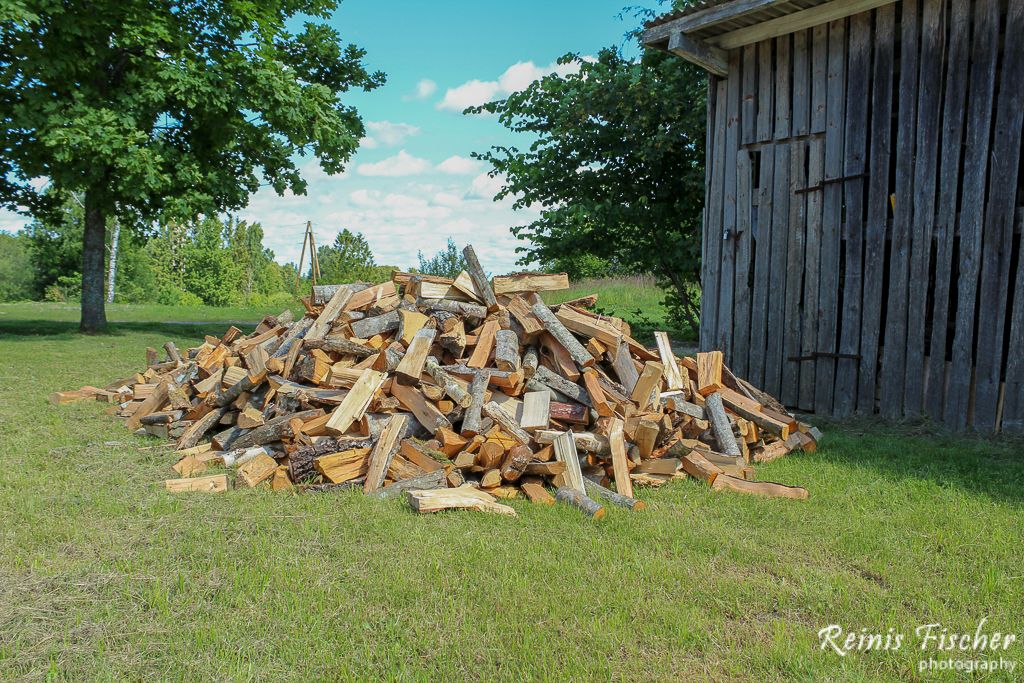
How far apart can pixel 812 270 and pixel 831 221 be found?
587 millimetres

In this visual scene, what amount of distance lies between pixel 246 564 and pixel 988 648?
338 cm

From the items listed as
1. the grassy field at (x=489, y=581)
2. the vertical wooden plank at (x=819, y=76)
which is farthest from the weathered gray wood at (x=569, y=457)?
the vertical wooden plank at (x=819, y=76)

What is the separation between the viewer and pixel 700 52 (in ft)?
29.1

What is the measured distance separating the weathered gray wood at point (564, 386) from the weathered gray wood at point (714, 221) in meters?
4.20

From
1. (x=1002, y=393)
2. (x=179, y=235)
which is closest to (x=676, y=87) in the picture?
(x=1002, y=393)

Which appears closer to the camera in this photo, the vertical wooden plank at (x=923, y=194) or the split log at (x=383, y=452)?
the split log at (x=383, y=452)

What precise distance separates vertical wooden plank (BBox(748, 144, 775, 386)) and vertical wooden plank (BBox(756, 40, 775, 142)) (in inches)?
7.9

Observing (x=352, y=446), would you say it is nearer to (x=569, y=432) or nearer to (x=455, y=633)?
(x=569, y=432)

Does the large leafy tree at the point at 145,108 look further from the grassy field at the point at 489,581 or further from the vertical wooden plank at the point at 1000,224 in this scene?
the vertical wooden plank at the point at 1000,224

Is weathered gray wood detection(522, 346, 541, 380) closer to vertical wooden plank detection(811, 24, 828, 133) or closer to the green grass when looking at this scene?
vertical wooden plank detection(811, 24, 828, 133)

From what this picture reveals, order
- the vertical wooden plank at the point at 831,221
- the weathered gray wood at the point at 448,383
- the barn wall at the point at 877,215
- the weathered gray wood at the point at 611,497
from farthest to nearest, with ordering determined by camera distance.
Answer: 1. the vertical wooden plank at the point at 831,221
2. the barn wall at the point at 877,215
3. the weathered gray wood at the point at 448,383
4. the weathered gray wood at the point at 611,497

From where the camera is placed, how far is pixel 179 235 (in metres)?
43.9

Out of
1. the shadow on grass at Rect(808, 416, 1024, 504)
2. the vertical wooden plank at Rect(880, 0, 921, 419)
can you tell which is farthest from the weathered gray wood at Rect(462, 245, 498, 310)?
the vertical wooden plank at Rect(880, 0, 921, 419)

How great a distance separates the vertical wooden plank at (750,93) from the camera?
29.2 ft
